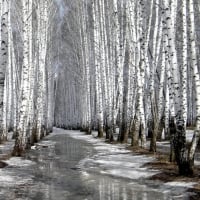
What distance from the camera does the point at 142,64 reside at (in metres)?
16.4

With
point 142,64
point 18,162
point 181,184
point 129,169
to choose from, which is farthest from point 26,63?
point 181,184

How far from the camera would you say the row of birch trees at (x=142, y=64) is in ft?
32.3

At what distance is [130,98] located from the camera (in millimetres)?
21156

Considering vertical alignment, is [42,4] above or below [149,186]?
above

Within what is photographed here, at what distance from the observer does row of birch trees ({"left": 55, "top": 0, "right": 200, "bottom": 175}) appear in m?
9.84

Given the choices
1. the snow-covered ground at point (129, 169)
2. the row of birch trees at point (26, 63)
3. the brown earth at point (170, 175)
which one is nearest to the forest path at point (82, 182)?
the snow-covered ground at point (129, 169)

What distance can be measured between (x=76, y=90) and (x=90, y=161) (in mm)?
44273

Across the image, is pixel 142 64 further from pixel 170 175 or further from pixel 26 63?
pixel 170 175

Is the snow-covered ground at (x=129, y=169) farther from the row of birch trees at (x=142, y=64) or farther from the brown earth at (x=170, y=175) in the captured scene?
the row of birch trees at (x=142, y=64)

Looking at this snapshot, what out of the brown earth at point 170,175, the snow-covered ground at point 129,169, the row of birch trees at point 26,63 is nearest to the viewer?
the brown earth at point 170,175

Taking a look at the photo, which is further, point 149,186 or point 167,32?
point 167,32

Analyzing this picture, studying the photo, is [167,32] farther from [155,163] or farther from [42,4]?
[42,4]

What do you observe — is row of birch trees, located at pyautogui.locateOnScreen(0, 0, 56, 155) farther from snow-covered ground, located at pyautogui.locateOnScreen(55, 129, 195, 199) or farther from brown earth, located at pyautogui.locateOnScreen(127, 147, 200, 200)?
brown earth, located at pyautogui.locateOnScreen(127, 147, 200, 200)

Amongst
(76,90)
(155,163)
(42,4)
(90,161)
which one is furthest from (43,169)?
(76,90)
